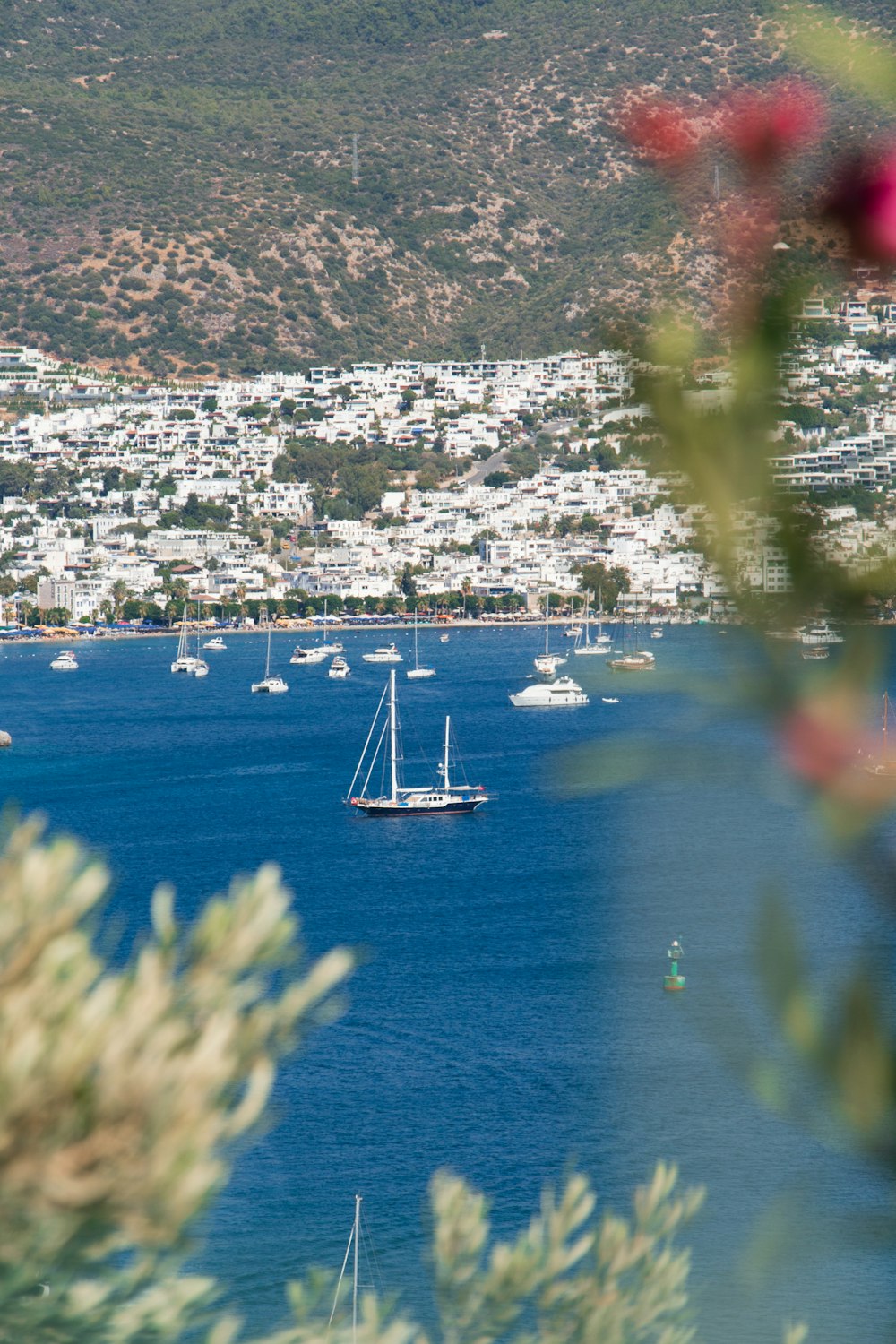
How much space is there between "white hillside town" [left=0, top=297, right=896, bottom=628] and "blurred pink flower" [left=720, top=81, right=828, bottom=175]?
148 ft

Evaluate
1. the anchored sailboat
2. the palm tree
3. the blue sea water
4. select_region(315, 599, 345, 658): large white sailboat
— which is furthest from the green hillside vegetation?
the anchored sailboat

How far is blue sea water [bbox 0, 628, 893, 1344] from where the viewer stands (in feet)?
19.7

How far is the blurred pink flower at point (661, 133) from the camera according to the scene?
147cm

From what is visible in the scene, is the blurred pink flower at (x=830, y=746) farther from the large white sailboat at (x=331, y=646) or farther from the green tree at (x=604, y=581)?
the green tree at (x=604, y=581)

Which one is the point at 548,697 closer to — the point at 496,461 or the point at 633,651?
the point at 633,651

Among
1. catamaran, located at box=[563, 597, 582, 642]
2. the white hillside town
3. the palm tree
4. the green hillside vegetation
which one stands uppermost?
the green hillside vegetation

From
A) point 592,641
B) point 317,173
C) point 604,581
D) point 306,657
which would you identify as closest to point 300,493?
point 604,581

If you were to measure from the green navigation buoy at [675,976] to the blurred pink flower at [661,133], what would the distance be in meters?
15.4

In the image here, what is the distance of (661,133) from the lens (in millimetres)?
1473

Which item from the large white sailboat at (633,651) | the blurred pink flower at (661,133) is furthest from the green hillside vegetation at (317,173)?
the blurred pink flower at (661,133)

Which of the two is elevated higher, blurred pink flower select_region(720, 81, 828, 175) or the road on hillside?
the road on hillside

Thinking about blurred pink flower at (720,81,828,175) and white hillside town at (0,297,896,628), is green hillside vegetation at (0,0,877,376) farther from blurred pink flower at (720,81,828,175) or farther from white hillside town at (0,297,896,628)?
blurred pink flower at (720,81,828,175)

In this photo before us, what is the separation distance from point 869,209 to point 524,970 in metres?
16.7

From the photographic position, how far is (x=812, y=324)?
1.46 metres
